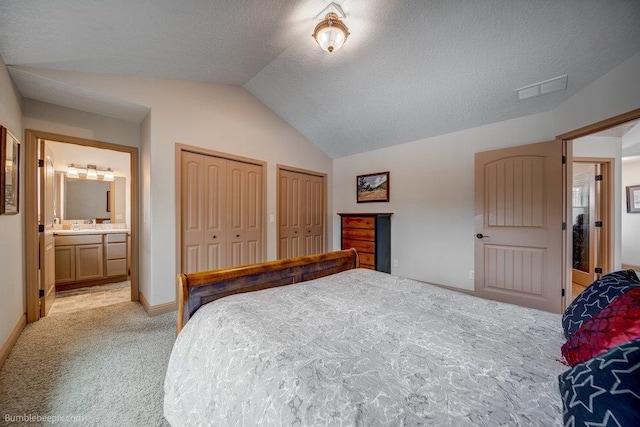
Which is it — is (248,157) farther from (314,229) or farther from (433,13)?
(433,13)

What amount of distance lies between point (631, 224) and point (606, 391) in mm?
6799

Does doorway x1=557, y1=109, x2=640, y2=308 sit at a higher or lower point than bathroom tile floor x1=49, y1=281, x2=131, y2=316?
higher

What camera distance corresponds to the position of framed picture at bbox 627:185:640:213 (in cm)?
469

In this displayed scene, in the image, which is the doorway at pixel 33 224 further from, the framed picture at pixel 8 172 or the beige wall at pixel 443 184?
the beige wall at pixel 443 184

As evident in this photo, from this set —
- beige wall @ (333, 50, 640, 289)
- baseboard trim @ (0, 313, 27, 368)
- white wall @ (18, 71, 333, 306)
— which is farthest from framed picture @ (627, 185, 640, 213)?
baseboard trim @ (0, 313, 27, 368)

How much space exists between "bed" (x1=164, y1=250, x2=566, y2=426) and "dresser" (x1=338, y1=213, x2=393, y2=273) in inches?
81.7

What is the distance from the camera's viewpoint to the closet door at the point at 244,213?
3430 millimetres

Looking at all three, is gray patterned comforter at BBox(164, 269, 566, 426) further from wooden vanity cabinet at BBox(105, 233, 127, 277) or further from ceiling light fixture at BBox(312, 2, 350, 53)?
wooden vanity cabinet at BBox(105, 233, 127, 277)

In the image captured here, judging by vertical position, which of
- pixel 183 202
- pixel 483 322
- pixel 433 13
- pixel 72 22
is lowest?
pixel 483 322

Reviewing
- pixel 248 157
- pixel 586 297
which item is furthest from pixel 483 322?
pixel 248 157

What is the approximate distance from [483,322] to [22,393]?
108 inches

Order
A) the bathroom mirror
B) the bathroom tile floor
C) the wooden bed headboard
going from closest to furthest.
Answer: the wooden bed headboard
the bathroom tile floor
the bathroom mirror

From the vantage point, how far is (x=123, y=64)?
7.75 feet

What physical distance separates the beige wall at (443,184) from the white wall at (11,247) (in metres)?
4.10
